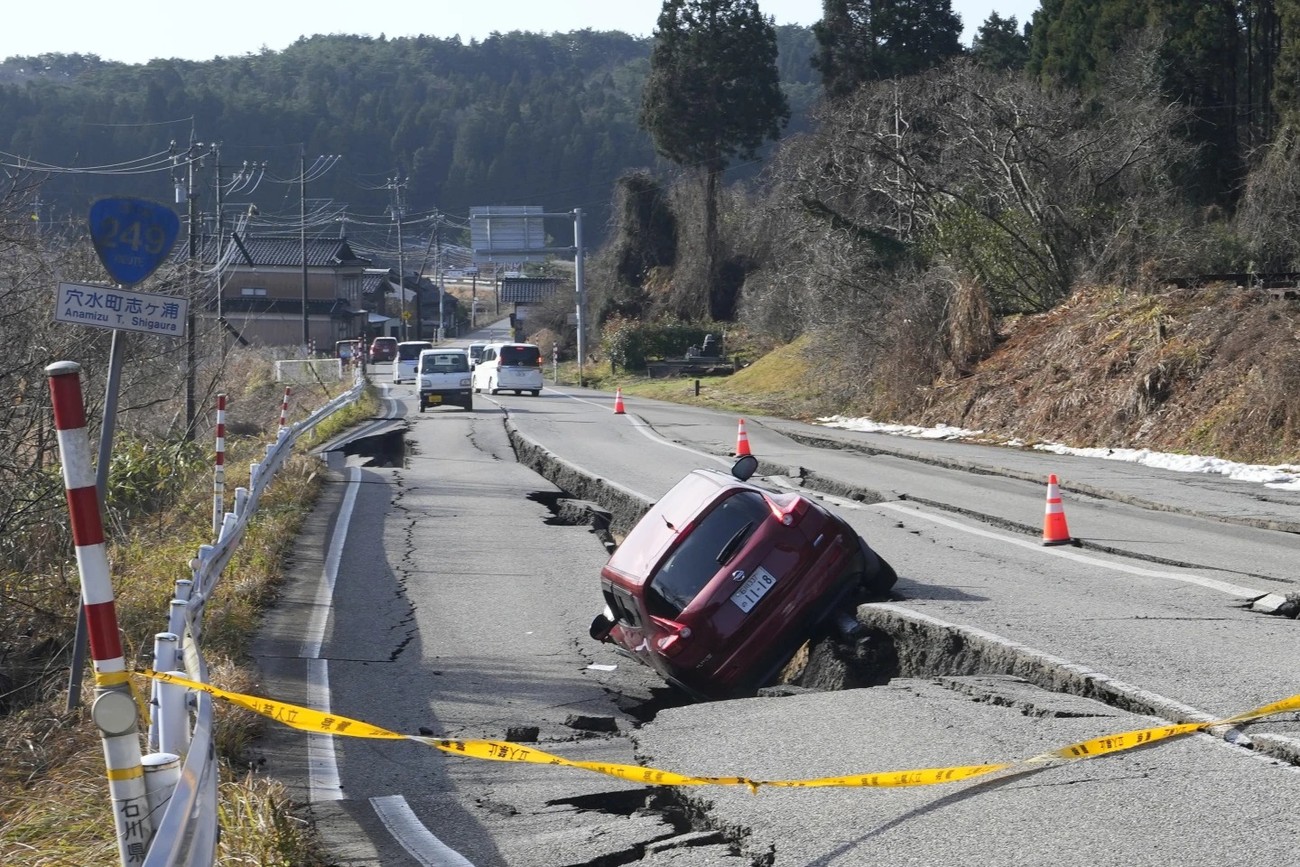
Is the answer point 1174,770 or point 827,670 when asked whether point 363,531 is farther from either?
point 1174,770

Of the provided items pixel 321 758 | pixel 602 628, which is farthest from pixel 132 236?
pixel 602 628

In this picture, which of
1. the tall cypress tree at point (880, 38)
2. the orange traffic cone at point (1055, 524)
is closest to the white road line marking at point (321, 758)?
the orange traffic cone at point (1055, 524)

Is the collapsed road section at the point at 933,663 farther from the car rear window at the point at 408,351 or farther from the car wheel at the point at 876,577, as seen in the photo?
the car rear window at the point at 408,351

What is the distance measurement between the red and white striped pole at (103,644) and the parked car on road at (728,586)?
4.45 meters

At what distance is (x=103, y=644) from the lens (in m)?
3.97

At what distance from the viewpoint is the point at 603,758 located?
266 inches

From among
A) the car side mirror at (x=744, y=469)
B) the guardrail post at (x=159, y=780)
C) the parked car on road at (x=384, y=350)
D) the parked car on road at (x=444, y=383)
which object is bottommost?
the parked car on road at (x=384, y=350)

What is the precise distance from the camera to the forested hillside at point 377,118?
314 feet

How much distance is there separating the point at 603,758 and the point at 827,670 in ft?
7.18

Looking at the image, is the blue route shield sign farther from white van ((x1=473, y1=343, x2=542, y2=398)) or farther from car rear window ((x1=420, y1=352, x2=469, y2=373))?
white van ((x1=473, y1=343, x2=542, y2=398))

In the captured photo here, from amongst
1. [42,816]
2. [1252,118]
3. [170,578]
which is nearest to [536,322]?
[1252,118]

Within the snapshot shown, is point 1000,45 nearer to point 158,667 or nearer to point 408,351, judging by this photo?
point 408,351

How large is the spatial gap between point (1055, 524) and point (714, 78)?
163ft

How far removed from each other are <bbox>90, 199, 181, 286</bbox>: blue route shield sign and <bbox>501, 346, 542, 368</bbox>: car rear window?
36163 mm
